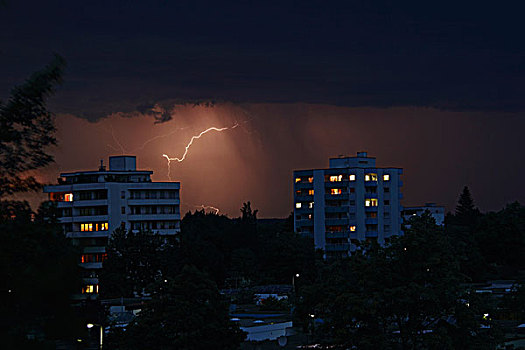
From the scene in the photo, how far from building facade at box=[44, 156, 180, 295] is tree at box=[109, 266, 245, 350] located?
57282 millimetres

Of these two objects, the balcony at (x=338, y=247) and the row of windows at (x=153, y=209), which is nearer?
the row of windows at (x=153, y=209)

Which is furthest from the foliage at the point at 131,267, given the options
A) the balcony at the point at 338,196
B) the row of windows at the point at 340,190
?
the row of windows at the point at 340,190

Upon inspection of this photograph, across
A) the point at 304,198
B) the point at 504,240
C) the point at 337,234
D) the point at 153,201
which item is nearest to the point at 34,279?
the point at 153,201

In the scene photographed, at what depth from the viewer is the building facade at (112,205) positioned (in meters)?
89.8

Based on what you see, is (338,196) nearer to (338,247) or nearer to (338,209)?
(338,209)

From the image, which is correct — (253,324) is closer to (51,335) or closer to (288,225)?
(51,335)

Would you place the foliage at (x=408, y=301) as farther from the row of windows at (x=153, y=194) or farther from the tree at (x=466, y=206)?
the tree at (x=466, y=206)

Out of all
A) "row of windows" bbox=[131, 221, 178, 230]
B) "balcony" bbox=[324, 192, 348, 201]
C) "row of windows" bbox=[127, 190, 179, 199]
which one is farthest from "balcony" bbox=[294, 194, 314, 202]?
"row of windows" bbox=[131, 221, 178, 230]

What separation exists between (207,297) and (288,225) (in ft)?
282

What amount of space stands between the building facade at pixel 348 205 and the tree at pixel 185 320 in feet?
243

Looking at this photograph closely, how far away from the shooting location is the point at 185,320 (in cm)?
2933

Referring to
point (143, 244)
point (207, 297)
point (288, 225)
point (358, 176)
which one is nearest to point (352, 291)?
point (207, 297)

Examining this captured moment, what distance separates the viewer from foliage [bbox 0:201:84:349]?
389 inches

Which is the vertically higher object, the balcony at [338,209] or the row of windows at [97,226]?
the balcony at [338,209]
